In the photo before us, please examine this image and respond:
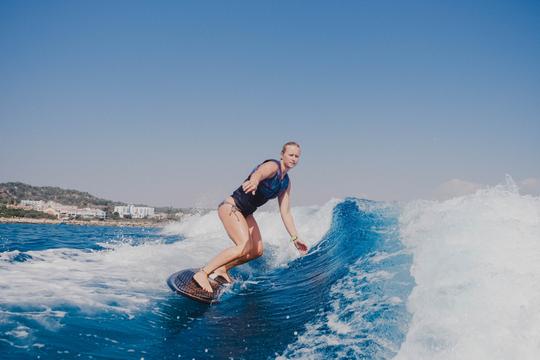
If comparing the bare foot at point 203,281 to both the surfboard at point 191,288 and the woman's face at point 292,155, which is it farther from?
the woman's face at point 292,155

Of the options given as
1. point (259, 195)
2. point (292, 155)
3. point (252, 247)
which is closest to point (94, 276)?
point (252, 247)

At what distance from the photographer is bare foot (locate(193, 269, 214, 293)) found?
5.48 m

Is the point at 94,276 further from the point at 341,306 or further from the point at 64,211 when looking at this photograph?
the point at 64,211

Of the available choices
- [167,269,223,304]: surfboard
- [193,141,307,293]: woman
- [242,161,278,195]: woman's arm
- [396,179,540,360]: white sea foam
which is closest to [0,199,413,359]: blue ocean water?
[167,269,223,304]: surfboard

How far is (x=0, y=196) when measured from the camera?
56.3 meters

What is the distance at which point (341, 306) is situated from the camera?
15.4 ft

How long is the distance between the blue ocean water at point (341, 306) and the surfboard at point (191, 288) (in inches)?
4.6

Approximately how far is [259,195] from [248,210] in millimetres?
304

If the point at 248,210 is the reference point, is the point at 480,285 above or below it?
below

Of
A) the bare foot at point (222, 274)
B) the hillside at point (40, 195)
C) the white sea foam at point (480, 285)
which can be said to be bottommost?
the white sea foam at point (480, 285)

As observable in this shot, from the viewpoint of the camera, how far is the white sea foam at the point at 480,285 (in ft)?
9.07

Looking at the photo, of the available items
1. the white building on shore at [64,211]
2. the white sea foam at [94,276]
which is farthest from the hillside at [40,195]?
the white sea foam at [94,276]

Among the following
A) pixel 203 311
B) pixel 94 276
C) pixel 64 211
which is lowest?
pixel 203 311

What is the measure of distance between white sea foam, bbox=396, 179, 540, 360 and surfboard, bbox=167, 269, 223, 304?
2.80 m
